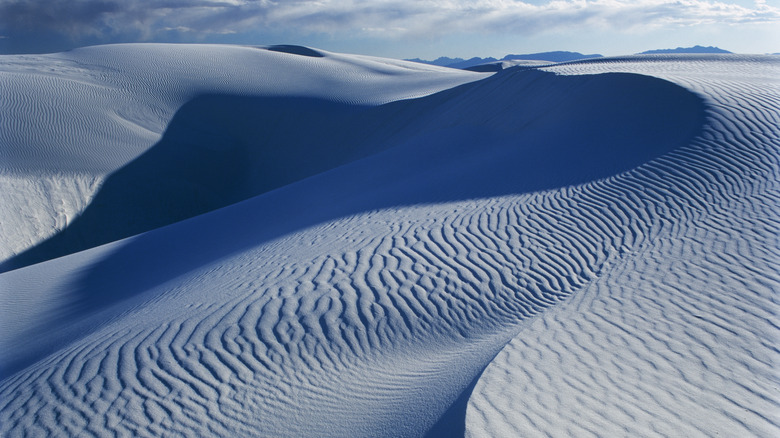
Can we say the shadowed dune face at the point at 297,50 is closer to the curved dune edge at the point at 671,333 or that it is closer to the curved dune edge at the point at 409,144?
the curved dune edge at the point at 409,144

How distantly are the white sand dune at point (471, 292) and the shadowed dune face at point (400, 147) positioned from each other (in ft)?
0.33

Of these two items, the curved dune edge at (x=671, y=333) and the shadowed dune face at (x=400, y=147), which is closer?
the curved dune edge at (x=671, y=333)

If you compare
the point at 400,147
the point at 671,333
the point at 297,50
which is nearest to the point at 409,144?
the point at 400,147

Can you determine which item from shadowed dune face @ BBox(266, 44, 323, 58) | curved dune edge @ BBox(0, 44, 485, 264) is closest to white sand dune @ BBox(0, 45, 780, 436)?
curved dune edge @ BBox(0, 44, 485, 264)

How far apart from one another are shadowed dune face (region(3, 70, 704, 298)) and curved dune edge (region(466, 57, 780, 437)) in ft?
4.72

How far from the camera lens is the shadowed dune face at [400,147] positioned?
9.35 metres

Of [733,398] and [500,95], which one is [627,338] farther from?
[500,95]

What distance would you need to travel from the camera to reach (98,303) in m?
7.72

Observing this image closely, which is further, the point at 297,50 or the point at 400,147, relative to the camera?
the point at 297,50

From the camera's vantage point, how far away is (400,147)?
13.7 meters

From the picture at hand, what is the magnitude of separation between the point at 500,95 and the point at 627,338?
11039mm

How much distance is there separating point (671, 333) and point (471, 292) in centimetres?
189

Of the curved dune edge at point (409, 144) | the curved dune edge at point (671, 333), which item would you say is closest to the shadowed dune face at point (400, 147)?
the curved dune edge at point (409, 144)

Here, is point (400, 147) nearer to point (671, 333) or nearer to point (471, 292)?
point (471, 292)
